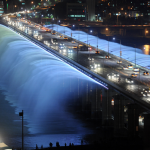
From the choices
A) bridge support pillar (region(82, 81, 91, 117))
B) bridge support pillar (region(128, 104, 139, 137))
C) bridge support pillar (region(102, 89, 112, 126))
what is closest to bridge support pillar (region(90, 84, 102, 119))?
bridge support pillar (region(82, 81, 91, 117))

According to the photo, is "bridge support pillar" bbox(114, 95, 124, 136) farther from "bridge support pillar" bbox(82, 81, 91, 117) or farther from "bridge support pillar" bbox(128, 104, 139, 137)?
"bridge support pillar" bbox(82, 81, 91, 117)

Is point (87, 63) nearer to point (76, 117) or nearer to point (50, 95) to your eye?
point (50, 95)

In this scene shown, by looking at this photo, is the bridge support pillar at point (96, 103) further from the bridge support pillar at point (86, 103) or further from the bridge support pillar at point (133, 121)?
the bridge support pillar at point (133, 121)

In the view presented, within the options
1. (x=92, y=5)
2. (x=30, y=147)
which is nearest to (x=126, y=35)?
(x=92, y=5)

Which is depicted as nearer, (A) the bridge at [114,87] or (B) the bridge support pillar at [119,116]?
(A) the bridge at [114,87]

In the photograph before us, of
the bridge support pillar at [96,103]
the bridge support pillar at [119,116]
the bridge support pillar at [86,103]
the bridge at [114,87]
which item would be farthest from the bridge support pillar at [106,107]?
the bridge support pillar at [86,103]

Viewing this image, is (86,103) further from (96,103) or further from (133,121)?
(133,121)
